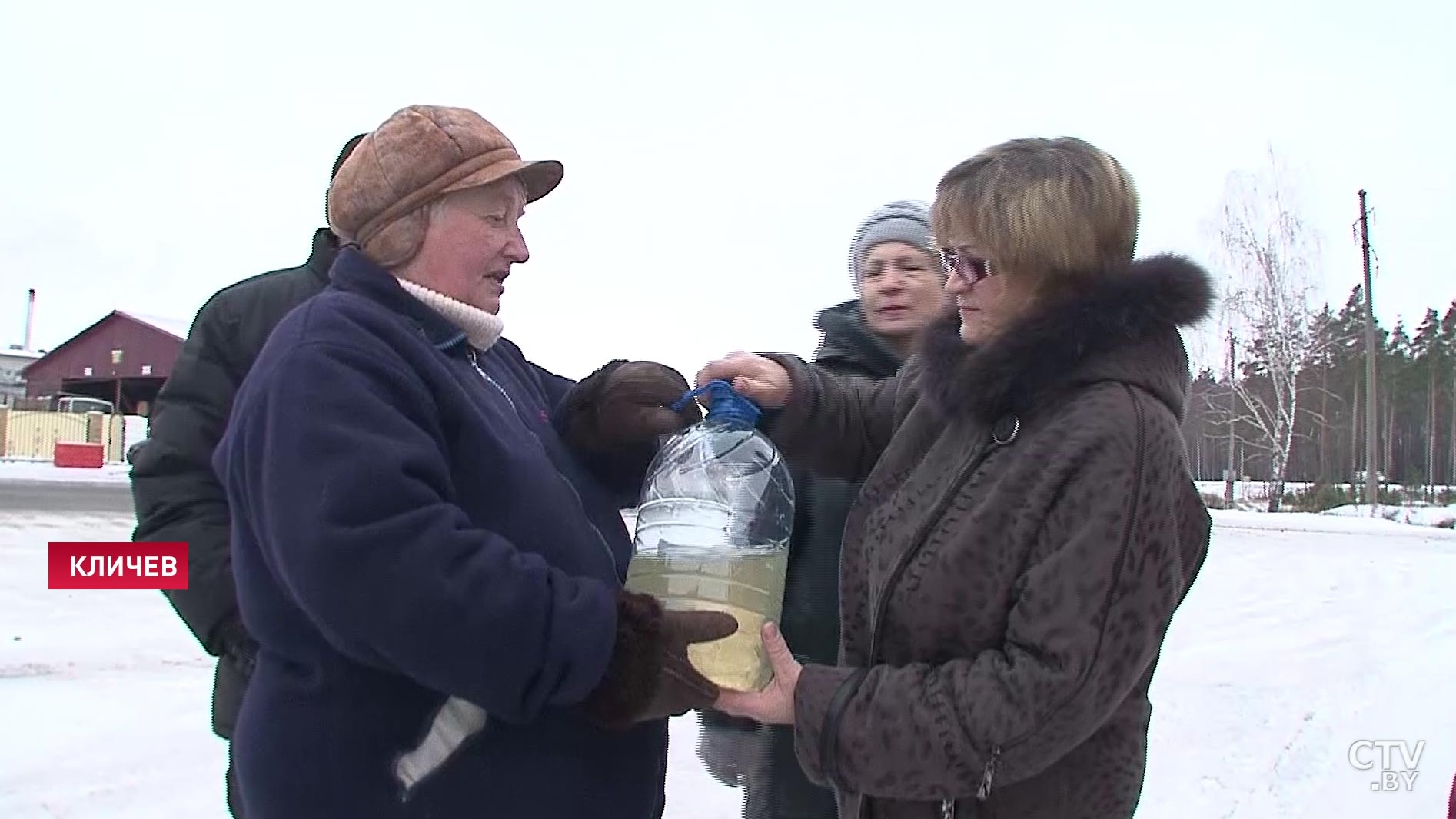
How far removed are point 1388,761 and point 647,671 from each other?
14.9 ft

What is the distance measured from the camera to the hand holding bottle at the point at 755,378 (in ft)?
6.93

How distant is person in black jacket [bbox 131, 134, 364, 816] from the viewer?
232 centimetres

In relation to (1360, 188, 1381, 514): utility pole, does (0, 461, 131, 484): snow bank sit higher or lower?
lower

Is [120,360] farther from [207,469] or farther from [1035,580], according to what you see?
[1035,580]

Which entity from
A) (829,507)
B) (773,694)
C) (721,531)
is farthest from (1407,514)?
(773,694)

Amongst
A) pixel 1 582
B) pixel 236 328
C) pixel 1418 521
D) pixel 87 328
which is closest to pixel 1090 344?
pixel 236 328

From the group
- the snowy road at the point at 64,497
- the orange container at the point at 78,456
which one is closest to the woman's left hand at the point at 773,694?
the snowy road at the point at 64,497

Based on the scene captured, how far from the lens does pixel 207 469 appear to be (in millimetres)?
2420

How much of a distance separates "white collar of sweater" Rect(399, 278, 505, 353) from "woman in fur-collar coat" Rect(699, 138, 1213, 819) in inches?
27.4

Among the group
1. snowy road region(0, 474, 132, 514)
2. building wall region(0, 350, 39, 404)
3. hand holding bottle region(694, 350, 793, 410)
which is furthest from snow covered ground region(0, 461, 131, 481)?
building wall region(0, 350, 39, 404)

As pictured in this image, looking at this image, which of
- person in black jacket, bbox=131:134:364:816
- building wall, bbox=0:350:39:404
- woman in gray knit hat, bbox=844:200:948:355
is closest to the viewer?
person in black jacket, bbox=131:134:364:816

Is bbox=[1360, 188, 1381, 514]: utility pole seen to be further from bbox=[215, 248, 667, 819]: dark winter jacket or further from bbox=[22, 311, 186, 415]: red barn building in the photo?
bbox=[22, 311, 186, 415]: red barn building

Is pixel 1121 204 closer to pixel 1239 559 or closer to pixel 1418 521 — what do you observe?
pixel 1239 559

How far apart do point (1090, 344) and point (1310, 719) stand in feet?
15.8
